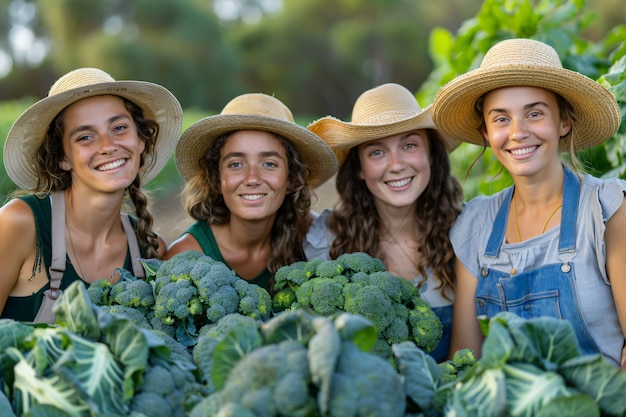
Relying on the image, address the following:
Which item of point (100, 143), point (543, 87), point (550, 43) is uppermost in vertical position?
point (550, 43)

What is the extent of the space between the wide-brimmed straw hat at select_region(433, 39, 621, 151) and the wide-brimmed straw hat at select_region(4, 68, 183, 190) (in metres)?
1.33

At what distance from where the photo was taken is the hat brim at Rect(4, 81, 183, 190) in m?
2.91

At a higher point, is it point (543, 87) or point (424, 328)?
point (543, 87)

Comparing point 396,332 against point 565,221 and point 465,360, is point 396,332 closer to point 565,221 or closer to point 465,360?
point 465,360

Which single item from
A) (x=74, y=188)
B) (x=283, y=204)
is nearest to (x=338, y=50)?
(x=283, y=204)

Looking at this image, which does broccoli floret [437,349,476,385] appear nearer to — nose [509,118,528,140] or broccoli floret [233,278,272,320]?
broccoli floret [233,278,272,320]

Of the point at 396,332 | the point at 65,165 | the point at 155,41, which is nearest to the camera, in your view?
the point at 396,332

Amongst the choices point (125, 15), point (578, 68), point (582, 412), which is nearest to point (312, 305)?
point (582, 412)

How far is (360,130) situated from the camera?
3.29 m

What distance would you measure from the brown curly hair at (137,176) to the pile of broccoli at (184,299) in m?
0.75

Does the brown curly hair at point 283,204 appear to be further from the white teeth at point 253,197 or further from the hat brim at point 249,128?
the white teeth at point 253,197

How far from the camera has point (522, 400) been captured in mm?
1499

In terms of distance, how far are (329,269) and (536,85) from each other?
113 centimetres

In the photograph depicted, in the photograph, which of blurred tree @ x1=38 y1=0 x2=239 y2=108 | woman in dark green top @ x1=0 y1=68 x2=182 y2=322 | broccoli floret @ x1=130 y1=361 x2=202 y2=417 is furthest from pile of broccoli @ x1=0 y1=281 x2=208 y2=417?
blurred tree @ x1=38 y1=0 x2=239 y2=108
